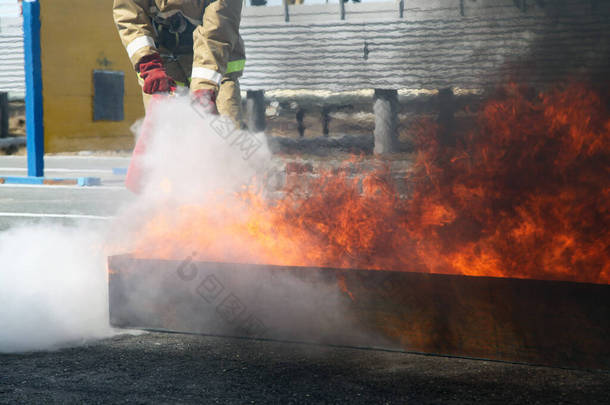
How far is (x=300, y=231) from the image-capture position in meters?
3.70

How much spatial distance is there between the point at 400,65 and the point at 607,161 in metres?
13.8

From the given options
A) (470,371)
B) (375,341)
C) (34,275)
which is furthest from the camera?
(34,275)

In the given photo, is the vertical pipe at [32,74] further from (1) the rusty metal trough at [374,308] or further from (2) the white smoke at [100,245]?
(1) the rusty metal trough at [374,308]

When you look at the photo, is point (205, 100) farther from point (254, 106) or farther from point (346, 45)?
point (254, 106)

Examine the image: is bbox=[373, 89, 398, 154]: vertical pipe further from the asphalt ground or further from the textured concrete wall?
the asphalt ground

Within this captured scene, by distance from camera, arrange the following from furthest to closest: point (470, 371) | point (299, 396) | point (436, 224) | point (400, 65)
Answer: point (400, 65)
point (436, 224)
point (470, 371)
point (299, 396)

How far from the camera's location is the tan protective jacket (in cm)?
576

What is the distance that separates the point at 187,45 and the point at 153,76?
877mm

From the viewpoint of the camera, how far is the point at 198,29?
6000 millimetres

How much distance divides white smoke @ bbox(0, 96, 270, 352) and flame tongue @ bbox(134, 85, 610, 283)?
0.49 metres

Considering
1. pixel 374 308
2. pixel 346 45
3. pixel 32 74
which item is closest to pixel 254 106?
pixel 346 45

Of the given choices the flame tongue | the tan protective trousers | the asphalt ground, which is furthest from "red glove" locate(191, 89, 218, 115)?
the asphalt ground

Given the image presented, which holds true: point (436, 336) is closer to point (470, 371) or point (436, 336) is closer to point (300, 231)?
point (470, 371)

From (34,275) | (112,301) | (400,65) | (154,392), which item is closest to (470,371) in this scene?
(154,392)
